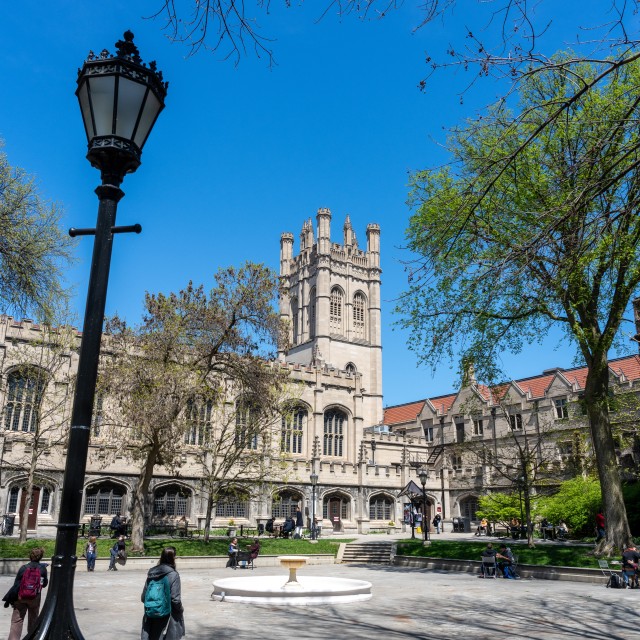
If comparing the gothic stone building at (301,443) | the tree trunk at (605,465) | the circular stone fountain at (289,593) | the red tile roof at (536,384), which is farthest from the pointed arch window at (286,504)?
the circular stone fountain at (289,593)

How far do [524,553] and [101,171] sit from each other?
895 inches

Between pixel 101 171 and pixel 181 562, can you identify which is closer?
pixel 101 171

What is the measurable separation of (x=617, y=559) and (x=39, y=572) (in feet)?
56.5

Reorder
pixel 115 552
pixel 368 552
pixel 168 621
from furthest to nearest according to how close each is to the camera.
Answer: pixel 368 552 < pixel 115 552 < pixel 168 621

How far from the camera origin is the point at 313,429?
46.1 meters

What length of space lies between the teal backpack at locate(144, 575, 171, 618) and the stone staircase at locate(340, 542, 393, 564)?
72.9 feet

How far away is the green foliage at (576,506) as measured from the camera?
31672 mm

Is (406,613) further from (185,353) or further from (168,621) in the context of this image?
(185,353)

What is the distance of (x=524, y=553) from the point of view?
2295cm

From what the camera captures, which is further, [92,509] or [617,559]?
[92,509]

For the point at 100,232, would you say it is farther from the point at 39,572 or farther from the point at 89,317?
the point at 39,572

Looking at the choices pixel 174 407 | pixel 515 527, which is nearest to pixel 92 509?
pixel 174 407

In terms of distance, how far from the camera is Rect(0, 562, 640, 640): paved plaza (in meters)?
10.6

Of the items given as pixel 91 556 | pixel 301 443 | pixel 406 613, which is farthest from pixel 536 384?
pixel 406 613
